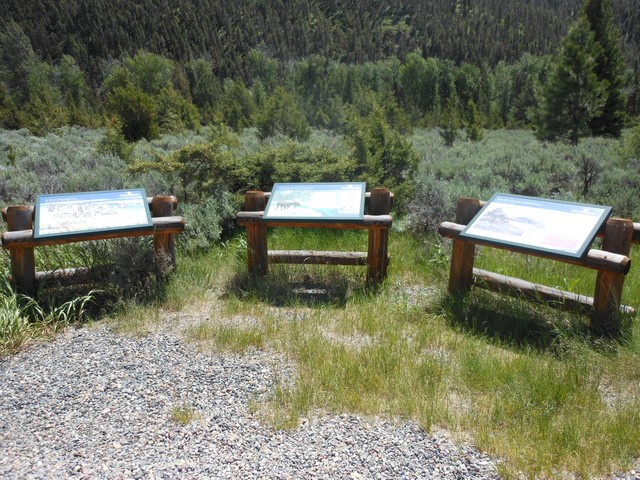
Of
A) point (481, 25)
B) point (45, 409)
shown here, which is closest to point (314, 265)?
point (45, 409)

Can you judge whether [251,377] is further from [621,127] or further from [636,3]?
[636,3]

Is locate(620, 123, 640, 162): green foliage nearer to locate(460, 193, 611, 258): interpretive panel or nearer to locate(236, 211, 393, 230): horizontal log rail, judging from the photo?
locate(460, 193, 611, 258): interpretive panel

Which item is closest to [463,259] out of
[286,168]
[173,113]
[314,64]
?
[286,168]

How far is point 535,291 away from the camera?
4.32m

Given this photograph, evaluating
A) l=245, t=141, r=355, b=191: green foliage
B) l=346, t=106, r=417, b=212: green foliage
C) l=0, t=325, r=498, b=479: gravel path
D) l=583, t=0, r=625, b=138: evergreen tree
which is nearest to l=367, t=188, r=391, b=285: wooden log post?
l=0, t=325, r=498, b=479: gravel path

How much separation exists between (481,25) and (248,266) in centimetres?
10434

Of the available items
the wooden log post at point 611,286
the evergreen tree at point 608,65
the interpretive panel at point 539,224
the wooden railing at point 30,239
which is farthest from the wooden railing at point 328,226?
the evergreen tree at point 608,65

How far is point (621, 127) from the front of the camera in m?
23.8

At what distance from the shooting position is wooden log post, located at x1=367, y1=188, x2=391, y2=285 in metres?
4.99

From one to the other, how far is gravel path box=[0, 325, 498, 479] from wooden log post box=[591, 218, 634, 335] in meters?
1.95

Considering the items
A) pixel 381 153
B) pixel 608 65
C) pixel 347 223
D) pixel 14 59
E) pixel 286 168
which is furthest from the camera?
pixel 14 59

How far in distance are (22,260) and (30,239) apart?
286mm

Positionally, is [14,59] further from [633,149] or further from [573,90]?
[633,149]

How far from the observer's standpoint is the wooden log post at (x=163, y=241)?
16.3ft
